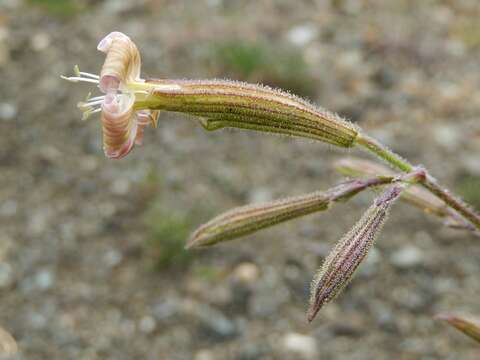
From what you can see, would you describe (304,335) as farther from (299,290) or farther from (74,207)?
(74,207)

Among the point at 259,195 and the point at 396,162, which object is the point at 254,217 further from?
the point at 259,195

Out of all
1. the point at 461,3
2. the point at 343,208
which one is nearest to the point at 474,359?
the point at 343,208

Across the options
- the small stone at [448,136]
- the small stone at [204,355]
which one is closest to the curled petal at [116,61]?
the small stone at [204,355]

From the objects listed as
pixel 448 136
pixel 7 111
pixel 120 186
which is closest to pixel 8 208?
pixel 120 186

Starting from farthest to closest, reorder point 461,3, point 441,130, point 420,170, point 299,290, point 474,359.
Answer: point 461,3
point 441,130
point 299,290
point 474,359
point 420,170

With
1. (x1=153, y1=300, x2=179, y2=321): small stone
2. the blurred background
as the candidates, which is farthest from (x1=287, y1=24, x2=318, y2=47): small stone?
(x1=153, y1=300, x2=179, y2=321): small stone
